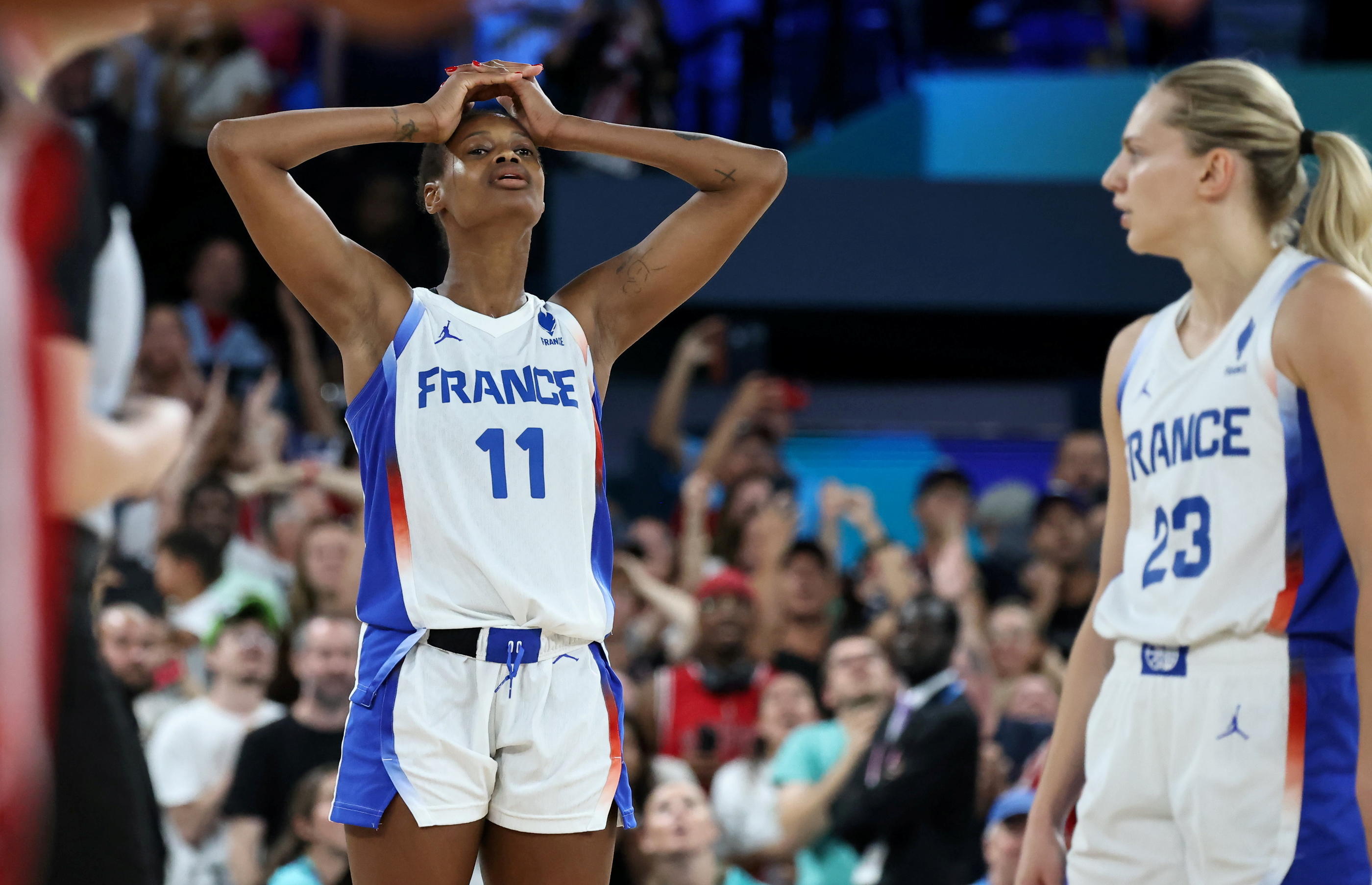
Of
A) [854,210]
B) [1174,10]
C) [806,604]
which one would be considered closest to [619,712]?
[806,604]

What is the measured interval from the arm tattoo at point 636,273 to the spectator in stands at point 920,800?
9.19 ft

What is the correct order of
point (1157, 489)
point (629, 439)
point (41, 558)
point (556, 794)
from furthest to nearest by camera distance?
point (629, 439)
point (1157, 489)
point (556, 794)
point (41, 558)

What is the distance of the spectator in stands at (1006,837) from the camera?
191 inches

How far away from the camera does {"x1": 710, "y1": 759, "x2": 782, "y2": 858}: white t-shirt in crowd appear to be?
5.41 m

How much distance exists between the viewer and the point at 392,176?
8688mm

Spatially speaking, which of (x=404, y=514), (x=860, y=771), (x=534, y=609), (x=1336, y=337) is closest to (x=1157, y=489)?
(x=1336, y=337)

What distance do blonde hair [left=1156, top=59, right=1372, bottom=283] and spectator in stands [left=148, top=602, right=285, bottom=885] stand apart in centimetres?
384

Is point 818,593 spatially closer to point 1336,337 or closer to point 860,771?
point 860,771

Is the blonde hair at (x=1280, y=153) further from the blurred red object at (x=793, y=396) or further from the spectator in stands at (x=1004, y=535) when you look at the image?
the blurred red object at (x=793, y=396)

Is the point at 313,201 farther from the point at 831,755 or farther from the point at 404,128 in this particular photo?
the point at 831,755

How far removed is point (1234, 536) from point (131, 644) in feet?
13.5

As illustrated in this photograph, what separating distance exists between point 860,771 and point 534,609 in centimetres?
308

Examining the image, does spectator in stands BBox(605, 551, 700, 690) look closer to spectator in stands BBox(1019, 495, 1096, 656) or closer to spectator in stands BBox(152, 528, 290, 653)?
spectator in stands BBox(152, 528, 290, 653)

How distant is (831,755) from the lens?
18.2 ft
